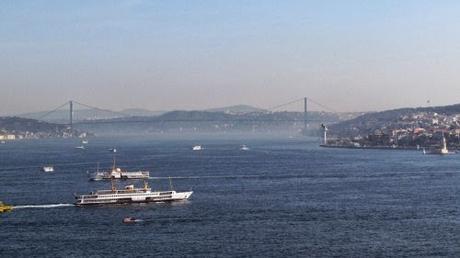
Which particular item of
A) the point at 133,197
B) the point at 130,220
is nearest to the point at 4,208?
the point at 133,197

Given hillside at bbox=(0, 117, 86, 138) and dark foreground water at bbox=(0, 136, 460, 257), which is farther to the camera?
hillside at bbox=(0, 117, 86, 138)

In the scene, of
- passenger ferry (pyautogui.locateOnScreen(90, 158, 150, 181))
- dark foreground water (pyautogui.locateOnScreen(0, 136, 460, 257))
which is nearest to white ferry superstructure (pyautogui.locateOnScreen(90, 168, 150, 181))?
passenger ferry (pyautogui.locateOnScreen(90, 158, 150, 181))

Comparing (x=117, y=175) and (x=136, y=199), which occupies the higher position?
(x=117, y=175)

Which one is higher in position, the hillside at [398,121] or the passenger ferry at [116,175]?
the hillside at [398,121]

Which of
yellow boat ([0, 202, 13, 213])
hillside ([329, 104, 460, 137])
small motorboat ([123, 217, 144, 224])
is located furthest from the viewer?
hillside ([329, 104, 460, 137])

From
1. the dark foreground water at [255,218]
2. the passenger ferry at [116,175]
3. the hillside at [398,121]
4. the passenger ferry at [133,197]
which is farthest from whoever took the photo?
the hillside at [398,121]

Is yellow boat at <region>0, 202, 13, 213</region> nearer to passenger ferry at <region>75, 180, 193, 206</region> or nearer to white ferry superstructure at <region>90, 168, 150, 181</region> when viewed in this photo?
passenger ferry at <region>75, 180, 193, 206</region>

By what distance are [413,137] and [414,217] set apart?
153 ft

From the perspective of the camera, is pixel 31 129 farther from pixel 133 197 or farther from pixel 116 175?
pixel 133 197

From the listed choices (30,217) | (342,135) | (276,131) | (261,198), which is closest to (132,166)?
(261,198)

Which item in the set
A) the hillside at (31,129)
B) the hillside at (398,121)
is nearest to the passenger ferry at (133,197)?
the hillside at (398,121)

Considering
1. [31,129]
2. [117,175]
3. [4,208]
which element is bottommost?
[4,208]

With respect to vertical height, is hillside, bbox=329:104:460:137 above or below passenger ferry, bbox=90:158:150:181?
above

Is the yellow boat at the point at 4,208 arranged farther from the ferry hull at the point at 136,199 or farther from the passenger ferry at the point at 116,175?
the passenger ferry at the point at 116,175
